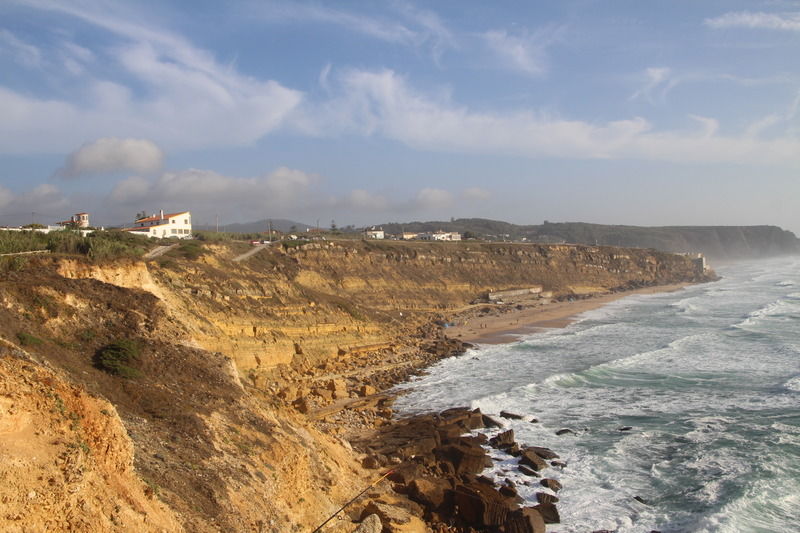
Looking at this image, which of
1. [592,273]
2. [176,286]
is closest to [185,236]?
[176,286]

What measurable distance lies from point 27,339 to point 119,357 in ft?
7.11

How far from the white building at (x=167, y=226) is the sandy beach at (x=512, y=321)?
83.4 ft

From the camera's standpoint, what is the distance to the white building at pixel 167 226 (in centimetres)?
4647

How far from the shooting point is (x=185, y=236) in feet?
158

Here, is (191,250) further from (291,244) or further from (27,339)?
(27,339)

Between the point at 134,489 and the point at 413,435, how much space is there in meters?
12.5

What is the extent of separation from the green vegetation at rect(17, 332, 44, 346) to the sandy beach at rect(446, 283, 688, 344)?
1260 inches

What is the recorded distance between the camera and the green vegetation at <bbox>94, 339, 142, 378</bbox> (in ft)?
45.6

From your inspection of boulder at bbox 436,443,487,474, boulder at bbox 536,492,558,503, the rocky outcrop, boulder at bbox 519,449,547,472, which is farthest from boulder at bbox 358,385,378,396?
boulder at bbox 536,492,558,503

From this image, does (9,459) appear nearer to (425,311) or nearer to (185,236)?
(185,236)

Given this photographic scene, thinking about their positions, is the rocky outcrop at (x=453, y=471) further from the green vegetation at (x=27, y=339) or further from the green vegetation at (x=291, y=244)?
the green vegetation at (x=291, y=244)

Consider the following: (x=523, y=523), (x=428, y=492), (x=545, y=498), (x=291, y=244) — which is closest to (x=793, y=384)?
(x=545, y=498)

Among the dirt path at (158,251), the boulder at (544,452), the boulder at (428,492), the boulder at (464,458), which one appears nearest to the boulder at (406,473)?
the boulder at (428,492)

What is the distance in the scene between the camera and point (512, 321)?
5266 centimetres
